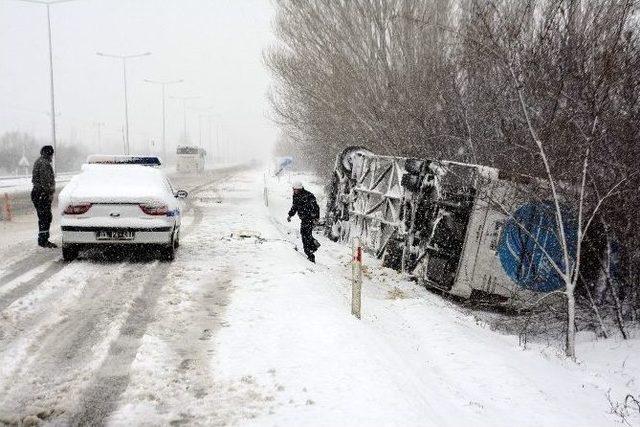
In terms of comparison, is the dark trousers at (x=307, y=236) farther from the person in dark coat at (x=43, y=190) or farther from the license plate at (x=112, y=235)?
the person in dark coat at (x=43, y=190)

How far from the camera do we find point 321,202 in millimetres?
23719

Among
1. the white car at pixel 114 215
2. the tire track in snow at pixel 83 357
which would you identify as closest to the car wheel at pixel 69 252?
the white car at pixel 114 215

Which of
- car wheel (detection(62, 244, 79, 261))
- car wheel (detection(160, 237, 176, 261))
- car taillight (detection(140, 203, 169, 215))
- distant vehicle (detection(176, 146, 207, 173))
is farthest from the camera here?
distant vehicle (detection(176, 146, 207, 173))

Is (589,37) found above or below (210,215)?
above

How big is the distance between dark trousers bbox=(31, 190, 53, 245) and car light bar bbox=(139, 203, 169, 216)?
2.91 meters

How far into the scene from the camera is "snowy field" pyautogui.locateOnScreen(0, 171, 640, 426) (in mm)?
3764

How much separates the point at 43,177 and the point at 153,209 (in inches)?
122

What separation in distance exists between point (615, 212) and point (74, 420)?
692cm

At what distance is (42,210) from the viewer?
9.64 meters

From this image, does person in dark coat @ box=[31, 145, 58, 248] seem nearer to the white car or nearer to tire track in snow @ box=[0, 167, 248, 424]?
the white car

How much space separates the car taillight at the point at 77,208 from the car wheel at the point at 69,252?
711mm

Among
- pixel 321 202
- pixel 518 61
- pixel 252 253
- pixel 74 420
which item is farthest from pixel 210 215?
pixel 74 420

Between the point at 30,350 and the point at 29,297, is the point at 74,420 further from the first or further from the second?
the point at 29,297

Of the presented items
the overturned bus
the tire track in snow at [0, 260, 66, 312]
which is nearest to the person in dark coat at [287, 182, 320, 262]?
the overturned bus
